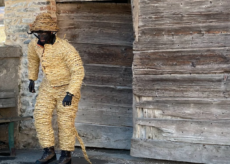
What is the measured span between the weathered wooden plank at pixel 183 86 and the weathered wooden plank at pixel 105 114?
2.83 ft

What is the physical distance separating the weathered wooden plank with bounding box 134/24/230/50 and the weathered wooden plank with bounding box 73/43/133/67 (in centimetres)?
81

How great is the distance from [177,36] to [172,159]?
150 cm

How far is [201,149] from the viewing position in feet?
14.8


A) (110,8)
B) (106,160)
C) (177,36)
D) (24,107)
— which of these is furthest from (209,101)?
(24,107)

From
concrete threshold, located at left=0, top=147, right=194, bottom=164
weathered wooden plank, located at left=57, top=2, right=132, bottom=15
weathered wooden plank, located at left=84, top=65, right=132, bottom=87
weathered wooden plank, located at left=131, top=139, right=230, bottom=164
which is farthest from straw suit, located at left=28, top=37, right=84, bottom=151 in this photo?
weathered wooden plank, located at left=57, top=2, right=132, bottom=15

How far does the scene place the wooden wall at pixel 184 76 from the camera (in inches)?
171

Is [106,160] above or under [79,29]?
under

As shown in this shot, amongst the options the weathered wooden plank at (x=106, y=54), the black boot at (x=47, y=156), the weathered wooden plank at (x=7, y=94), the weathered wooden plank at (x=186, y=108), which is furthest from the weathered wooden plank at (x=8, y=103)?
the weathered wooden plank at (x=186, y=108)

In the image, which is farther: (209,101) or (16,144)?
(16,144)

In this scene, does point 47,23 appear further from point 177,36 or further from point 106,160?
point 106,160

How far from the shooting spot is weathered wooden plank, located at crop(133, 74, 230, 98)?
172 inches

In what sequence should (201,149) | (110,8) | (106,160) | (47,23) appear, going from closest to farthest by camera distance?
(47,23), (201,149), (106,160), (110,8)

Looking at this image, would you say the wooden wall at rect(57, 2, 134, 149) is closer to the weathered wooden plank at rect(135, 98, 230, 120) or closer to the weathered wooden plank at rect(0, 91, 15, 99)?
the weathered wooden plank at rect(135, 98, 230, 120)

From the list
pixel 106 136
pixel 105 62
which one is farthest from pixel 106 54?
pixel 106 136
